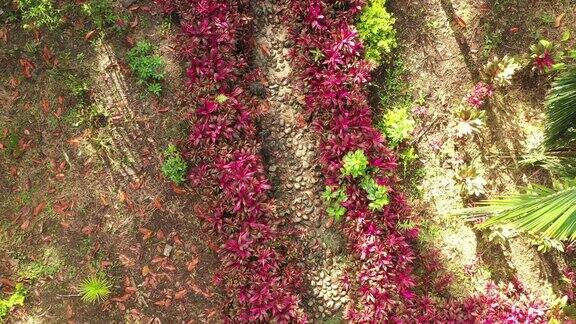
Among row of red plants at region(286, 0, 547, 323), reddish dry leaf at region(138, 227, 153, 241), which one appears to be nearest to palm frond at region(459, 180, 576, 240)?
row of red plants at region(286, 0, 547, 323)

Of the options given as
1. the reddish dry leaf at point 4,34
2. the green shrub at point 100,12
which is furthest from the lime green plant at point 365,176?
the reddish dry leaf at point 4,34

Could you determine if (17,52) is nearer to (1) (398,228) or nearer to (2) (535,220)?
(1) (398,228)

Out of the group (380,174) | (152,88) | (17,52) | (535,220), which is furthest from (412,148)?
(17,52)

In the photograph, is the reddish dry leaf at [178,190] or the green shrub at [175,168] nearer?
the green shrub at [175,168]

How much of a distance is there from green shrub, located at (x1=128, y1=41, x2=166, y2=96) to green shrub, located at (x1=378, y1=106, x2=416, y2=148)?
2.68 m

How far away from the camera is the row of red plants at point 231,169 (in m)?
5.12

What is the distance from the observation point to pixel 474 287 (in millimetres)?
5730

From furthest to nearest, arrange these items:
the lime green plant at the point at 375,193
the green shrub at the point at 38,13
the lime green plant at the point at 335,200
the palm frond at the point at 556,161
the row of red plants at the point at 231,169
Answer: the green shrub at the point at 38,13 → the lime green plant at the point at 335,200 → the lime green plant at the point at 375,193 → the row of red plants at the point at 231,169 → the palm frond at the point at 556,161

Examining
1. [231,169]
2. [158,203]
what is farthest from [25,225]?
[231,169]

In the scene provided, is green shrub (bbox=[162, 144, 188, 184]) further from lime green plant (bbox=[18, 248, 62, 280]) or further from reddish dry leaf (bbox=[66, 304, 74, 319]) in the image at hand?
reddish dry leaf (bbox=[66, 304, 74, 319])

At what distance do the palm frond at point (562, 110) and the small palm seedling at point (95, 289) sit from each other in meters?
5.02

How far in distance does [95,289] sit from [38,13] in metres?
3.30

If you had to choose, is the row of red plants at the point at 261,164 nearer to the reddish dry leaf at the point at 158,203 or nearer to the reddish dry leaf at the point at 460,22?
the reddish dry leaf at the point at 158,203

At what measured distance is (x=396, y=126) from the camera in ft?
18.2
